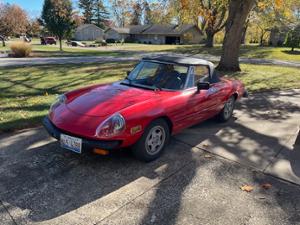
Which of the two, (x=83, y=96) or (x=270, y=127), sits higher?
(x=83, y=96)

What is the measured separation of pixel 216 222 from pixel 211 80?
10.4 feet

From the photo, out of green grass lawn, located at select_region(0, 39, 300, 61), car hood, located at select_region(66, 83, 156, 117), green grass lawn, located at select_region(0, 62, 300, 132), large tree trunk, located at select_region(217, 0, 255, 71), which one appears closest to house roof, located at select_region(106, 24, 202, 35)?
green grass lawn, located at select_region(0, 39, 300, 61)

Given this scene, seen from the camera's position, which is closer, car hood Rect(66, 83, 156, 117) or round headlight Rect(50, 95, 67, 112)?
car hood Rect(66, 83, 156, 117)

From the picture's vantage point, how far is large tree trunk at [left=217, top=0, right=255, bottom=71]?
12.8 metres

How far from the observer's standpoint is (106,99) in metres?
4.25

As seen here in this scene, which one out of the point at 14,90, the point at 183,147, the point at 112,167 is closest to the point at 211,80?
the point at 183,147

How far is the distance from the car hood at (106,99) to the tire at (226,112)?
2018 millimetres

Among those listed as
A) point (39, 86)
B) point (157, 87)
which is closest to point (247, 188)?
point (157, 87)

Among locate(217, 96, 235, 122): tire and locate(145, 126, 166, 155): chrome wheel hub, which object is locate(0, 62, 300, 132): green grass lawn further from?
locate(217, 96, 235, 122): tire

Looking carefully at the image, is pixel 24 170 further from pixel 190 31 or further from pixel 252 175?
pixel 190 31

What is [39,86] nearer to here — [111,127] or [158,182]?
[111,127]

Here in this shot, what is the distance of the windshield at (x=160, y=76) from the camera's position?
4.85 meters

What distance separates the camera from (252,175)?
13.1ft

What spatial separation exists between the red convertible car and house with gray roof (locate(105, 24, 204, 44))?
56.3m
